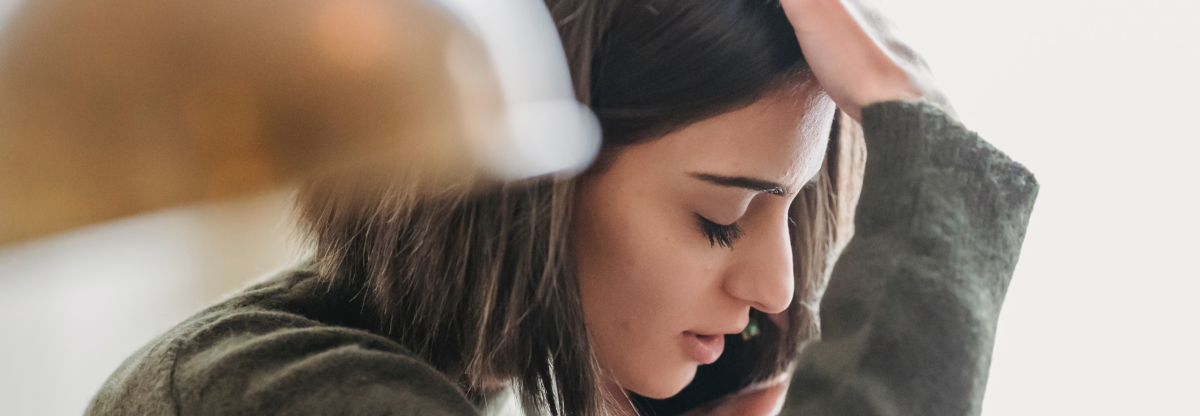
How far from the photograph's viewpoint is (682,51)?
0.57 m

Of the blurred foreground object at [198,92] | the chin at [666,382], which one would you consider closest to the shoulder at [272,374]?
the blurred foreground object at [198,92]

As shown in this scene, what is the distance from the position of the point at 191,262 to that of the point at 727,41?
514 mm

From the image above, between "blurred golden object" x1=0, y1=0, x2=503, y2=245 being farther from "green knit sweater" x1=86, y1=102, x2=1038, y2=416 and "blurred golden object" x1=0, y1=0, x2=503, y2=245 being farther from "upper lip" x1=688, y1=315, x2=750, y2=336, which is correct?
"upper lip" x1=688, y1=315, x2=750, y2=336

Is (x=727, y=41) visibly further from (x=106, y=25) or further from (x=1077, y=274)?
(x=1077, y=274)

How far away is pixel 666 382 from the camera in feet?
2.34

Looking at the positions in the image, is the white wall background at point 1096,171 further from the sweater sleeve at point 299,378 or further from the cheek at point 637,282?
the sweater sleeve at point 299,378

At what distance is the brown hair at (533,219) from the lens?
0.57 meters

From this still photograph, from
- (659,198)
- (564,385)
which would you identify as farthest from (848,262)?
(564,385)

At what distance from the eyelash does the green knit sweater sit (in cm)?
11

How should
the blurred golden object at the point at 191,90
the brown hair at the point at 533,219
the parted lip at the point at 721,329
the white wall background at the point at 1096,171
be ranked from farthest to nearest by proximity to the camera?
the white wall background at the point at 1096,171 < the parted lip at the point at 721,329 < the brown hair at the point at 533,219 < the blurred golden object at the point at 191,90

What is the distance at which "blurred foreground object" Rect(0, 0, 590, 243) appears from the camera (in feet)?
1.22

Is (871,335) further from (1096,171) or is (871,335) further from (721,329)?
(1096,171)

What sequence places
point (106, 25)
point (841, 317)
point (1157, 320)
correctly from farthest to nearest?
point (1157, 320) < point (841, 317) < point (106, 25)

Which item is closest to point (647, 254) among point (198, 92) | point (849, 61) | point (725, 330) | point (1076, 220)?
point (725, 330)
